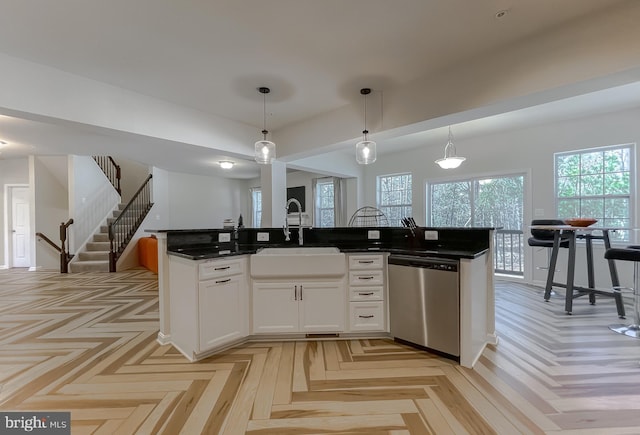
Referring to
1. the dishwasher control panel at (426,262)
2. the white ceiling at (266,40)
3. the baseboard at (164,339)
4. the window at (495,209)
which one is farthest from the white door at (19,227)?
the window at (495,209)

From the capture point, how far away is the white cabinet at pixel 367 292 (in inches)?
112

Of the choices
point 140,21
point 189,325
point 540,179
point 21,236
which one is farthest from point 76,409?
point 21,236

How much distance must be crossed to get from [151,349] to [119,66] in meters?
2.80

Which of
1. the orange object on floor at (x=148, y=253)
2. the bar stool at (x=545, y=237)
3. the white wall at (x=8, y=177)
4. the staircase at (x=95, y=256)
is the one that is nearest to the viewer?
the bar stool at (x=545, y=237)

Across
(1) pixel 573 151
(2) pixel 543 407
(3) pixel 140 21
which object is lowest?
(2) pixel 543 407

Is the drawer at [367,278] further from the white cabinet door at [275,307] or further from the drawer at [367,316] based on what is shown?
the white cabinet door at [275,307]

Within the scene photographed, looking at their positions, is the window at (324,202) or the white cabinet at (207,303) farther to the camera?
the window at (324,202)

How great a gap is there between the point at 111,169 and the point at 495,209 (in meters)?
10.2

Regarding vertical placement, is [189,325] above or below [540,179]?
below

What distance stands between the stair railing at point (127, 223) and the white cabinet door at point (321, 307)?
5.92 metres

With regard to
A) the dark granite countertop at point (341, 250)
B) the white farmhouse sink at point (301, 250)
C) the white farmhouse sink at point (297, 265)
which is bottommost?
the white farmhouse sink at point (297, 265)

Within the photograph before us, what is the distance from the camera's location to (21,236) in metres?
7.33

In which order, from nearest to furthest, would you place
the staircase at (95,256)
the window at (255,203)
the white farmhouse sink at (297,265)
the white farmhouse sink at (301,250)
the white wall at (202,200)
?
the white farmhouse sink at (297,265), the white farmhouse sink at (301,250), the staircase at (95,256), the white wall at (202,200), the window at (255,203)

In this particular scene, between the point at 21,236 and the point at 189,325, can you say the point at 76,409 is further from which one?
the point at 21,236
